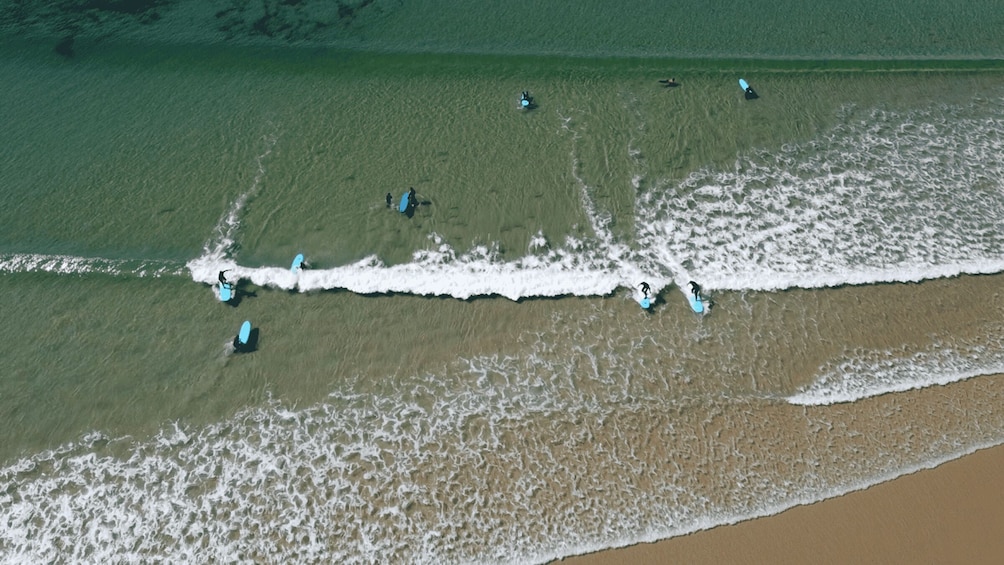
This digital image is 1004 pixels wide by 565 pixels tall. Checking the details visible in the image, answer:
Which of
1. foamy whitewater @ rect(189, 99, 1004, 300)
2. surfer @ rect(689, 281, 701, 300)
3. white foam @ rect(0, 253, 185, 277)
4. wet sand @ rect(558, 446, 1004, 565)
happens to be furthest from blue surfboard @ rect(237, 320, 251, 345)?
surfer @ rect(689, 281, 701, 300)

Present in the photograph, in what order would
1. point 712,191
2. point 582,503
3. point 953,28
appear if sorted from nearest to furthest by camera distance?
point 582,503
point 712,191
point 953,28

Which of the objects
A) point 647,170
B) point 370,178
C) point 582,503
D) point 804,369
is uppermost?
point 647,170

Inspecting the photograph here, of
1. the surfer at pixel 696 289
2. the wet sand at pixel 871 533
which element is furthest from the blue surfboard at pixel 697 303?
the wet sand at pixel 871 533

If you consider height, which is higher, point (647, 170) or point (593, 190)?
point (647, 170)

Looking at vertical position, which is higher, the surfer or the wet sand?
the surfer

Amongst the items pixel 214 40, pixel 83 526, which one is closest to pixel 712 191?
pixel 83 526

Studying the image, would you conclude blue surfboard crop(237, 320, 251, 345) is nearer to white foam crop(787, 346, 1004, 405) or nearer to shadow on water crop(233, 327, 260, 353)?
shadow on water crop(233, 327, 260, 353)

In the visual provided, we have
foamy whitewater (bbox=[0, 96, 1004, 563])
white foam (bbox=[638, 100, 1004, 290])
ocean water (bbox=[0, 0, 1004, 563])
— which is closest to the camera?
foamy whitewater (bbox=[0, 96, 1004, 563])

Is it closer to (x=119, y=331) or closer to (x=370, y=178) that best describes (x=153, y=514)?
(x=119, y=331)
